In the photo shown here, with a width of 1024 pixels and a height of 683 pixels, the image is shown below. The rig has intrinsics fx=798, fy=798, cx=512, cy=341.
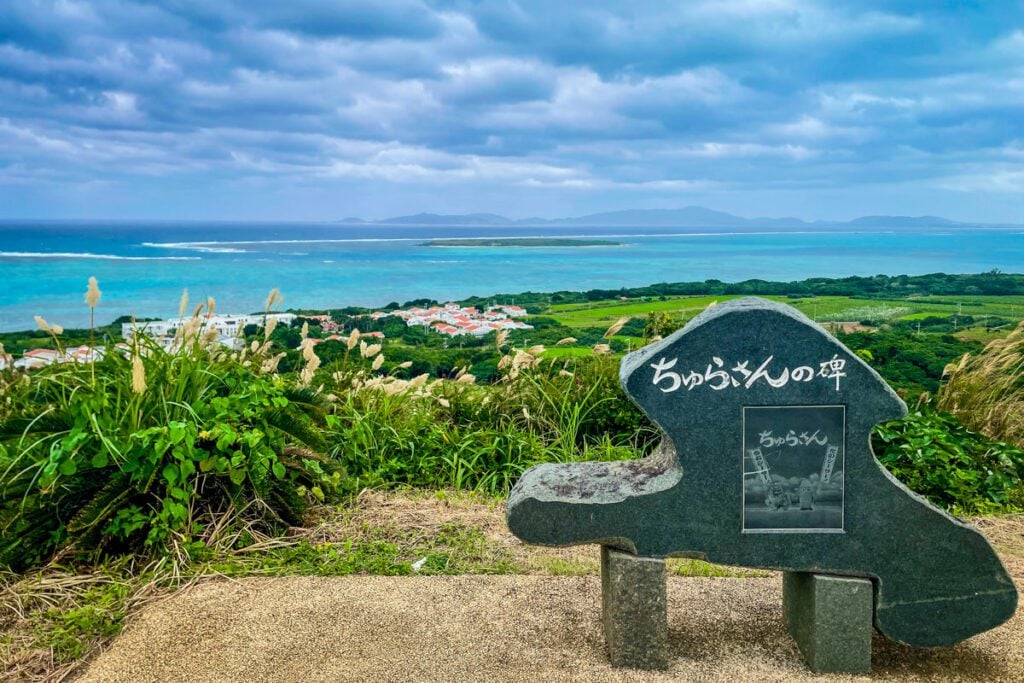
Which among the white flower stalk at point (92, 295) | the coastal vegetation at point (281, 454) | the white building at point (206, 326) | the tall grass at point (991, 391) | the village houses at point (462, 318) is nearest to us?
the coastal vegetation at point (281, 454)

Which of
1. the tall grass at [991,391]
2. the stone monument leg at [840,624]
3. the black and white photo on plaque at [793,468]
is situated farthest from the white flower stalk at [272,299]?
the tall grass at [991,391]

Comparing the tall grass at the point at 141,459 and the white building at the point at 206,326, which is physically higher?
the white building at the point at 206,326

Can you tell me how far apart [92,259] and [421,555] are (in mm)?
34232

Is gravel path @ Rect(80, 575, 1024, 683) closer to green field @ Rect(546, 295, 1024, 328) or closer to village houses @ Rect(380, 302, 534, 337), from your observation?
village houses @ Rect(380, 302, 534, 337)

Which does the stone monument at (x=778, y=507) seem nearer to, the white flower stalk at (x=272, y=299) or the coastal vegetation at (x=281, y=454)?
the coastal vegetation at (x=281, y=454)

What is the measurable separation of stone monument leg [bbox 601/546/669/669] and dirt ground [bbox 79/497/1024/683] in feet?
0.30

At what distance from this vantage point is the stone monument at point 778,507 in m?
3.60

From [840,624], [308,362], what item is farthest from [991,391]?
[308,362]

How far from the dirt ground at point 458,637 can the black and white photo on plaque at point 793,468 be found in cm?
72

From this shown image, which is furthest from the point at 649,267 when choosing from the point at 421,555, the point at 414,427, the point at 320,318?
the point at 421,555

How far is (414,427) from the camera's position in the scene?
22.2ft

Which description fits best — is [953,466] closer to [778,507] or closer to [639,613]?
[778,507]

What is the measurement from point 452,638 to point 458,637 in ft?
0.10

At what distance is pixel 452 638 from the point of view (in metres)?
3.98
